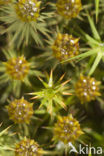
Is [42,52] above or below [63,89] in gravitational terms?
above

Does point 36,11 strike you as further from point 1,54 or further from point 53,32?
point 1,54

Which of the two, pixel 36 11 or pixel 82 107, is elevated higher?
pixel 36 11

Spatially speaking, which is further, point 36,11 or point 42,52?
point 42,52

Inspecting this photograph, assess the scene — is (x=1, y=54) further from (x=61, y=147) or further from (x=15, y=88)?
(x=61, y=147)

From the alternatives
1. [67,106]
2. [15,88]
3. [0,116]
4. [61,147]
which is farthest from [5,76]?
[61,147]

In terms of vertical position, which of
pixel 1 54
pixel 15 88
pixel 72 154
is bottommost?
pixel 72 154

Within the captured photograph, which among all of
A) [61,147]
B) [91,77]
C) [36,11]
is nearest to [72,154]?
[61,147]

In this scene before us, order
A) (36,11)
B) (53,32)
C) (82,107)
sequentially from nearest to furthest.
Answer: (36,11) → (53,32) → (82,107)

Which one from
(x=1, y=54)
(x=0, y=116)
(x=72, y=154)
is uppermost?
(x=1, y=54)

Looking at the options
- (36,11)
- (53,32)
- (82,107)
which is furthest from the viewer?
(82,107)
